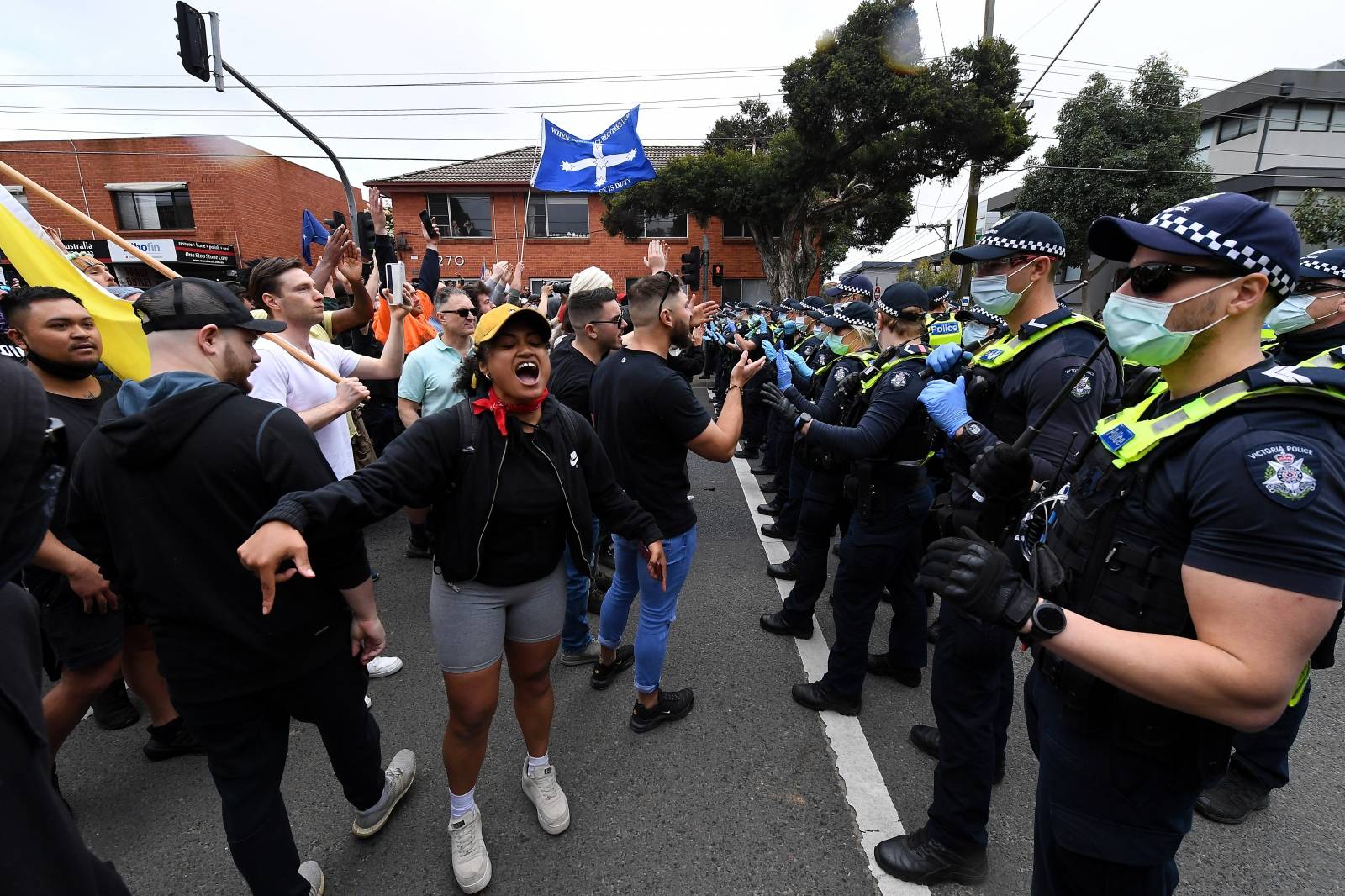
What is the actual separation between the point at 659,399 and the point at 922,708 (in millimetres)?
2244

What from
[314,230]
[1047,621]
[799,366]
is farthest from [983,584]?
[314,230]

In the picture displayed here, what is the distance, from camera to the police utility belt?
4.00 feet

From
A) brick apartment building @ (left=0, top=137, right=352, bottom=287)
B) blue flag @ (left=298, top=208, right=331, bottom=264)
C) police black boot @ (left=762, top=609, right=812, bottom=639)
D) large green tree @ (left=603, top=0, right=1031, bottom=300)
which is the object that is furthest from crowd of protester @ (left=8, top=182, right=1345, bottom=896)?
brick apartment building @ (left=0, top=137, right=352, bottom=287)

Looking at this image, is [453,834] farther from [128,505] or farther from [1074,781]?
[1074,781]

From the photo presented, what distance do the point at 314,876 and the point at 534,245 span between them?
2679 centimetres

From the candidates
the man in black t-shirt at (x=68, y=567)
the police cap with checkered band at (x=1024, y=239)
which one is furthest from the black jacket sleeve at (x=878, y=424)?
the man in black t-shirt at (x=68, y=567)

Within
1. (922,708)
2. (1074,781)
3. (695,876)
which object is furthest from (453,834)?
(922,708)

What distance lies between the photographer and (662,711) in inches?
125

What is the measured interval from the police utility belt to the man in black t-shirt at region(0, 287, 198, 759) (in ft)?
11.0

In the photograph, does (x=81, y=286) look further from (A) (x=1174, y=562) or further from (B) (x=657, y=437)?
(A) (x=1174, y=562)

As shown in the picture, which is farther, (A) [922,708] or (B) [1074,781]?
(A) [922,708]

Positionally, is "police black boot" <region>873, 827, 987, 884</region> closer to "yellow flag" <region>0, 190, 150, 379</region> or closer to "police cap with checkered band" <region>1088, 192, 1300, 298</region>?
"police cap with checkered band" <region>1088, 192, 1300, 298</region>

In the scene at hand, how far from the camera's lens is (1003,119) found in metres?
18.0

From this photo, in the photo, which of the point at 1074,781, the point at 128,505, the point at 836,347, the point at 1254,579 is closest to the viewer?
the point at 1254,579
